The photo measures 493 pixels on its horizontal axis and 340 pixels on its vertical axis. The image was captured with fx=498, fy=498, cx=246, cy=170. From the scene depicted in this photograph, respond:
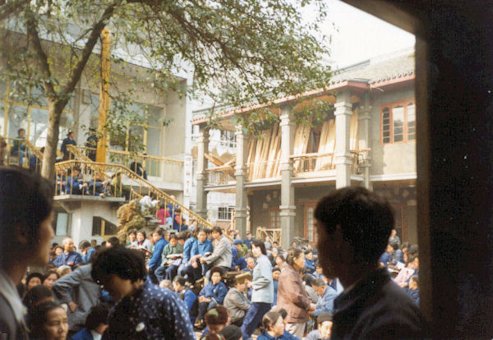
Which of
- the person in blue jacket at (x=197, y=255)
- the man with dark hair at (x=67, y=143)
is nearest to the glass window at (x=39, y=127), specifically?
the man with dark hair at (x=67, y=143)

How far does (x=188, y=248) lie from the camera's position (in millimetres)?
3826

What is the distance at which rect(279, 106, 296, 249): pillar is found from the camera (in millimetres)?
3493

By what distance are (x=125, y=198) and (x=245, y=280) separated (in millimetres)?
2608

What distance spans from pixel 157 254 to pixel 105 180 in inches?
23.8

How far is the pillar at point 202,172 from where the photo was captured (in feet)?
11.1

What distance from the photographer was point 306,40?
3.23m

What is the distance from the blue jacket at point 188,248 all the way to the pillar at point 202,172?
0.20 m

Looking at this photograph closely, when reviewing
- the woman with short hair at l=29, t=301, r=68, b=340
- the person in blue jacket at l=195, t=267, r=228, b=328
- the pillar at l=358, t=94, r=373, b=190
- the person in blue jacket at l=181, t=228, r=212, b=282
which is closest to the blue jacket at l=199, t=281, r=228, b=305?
the person in blue jacket at l=195, t=267, r=228, b=328

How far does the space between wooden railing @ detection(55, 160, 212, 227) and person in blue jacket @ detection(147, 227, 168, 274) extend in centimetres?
21

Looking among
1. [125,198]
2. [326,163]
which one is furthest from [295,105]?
[125,198]

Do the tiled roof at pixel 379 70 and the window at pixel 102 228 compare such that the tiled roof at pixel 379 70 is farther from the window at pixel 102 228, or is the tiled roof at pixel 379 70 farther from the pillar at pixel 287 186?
the window at pixel 102 228

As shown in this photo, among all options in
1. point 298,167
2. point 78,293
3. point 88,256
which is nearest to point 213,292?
point 298,167

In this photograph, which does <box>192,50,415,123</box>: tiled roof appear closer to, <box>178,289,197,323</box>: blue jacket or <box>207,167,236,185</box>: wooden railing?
<box>207,167,236,185</box>: wooden railing

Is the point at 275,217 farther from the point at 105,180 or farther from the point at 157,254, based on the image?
the point at 105,180
